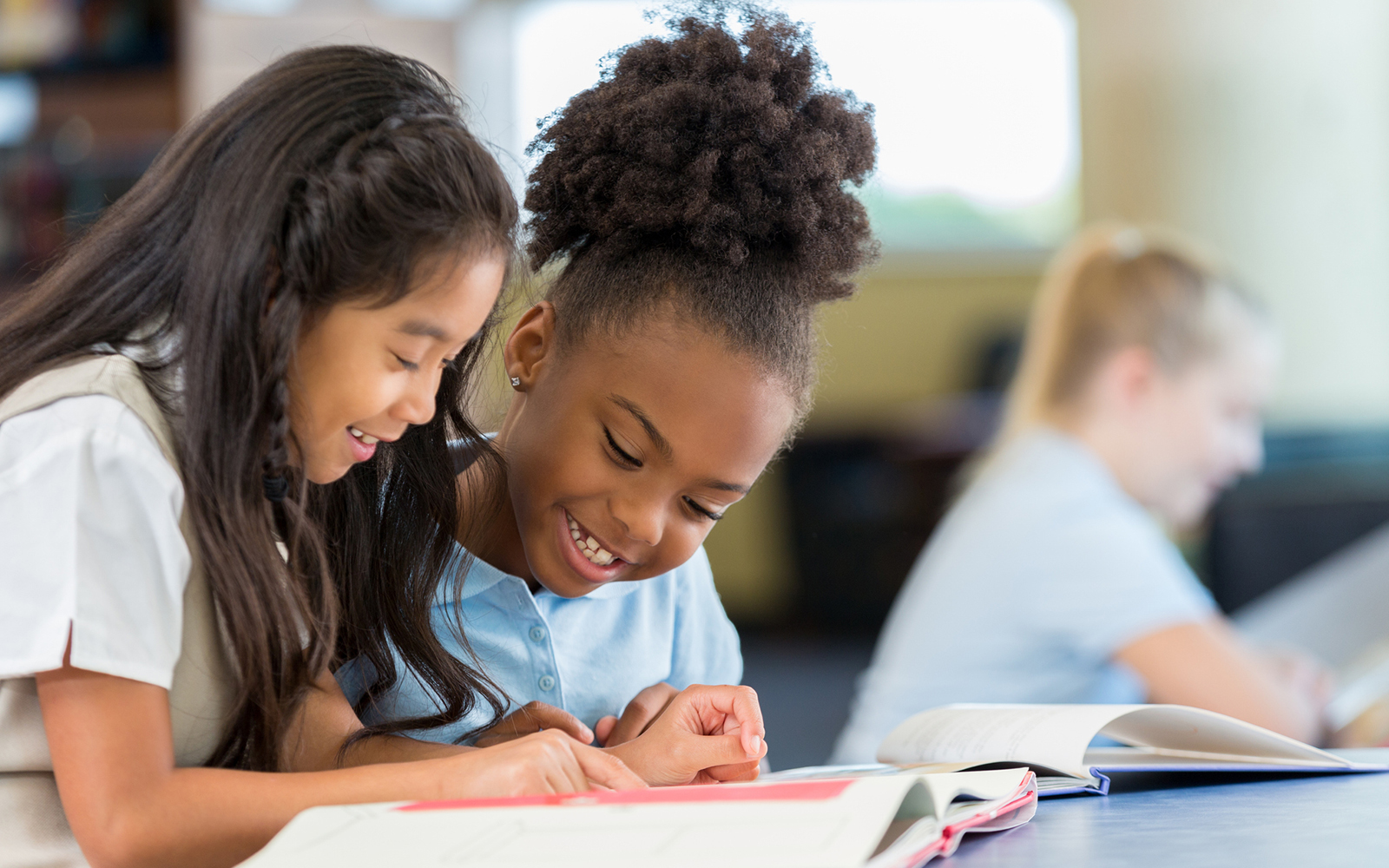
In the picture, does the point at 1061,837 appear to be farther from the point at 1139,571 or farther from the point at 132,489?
the point at 1139,571

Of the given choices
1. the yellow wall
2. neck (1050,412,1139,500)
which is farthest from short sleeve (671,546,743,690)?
the yellow wall

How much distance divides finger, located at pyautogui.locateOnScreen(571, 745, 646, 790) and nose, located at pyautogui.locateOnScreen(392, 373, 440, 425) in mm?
200

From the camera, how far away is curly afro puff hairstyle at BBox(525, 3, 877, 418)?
2.70ft

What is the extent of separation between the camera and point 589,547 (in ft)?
2.89

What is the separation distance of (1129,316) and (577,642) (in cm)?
108

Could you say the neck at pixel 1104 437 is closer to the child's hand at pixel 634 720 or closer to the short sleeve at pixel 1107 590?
the short sleeve at pixel 1107 590

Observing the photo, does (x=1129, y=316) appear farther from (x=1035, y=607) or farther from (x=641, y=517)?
(x=641, y=517)

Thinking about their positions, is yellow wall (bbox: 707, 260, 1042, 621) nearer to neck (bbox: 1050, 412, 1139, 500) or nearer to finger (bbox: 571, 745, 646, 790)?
neck (bbox: 1050, 412, 1139, 500)

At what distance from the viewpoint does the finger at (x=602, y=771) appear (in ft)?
2.20

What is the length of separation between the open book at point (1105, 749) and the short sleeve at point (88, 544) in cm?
42

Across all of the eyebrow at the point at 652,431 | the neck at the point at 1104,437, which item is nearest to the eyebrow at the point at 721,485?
the eyebrow at the point at 652,431

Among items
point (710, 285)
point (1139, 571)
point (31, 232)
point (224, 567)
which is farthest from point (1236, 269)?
point (224, 567)

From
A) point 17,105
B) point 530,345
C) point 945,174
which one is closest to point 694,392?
point 530,345

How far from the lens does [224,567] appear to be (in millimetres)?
643
